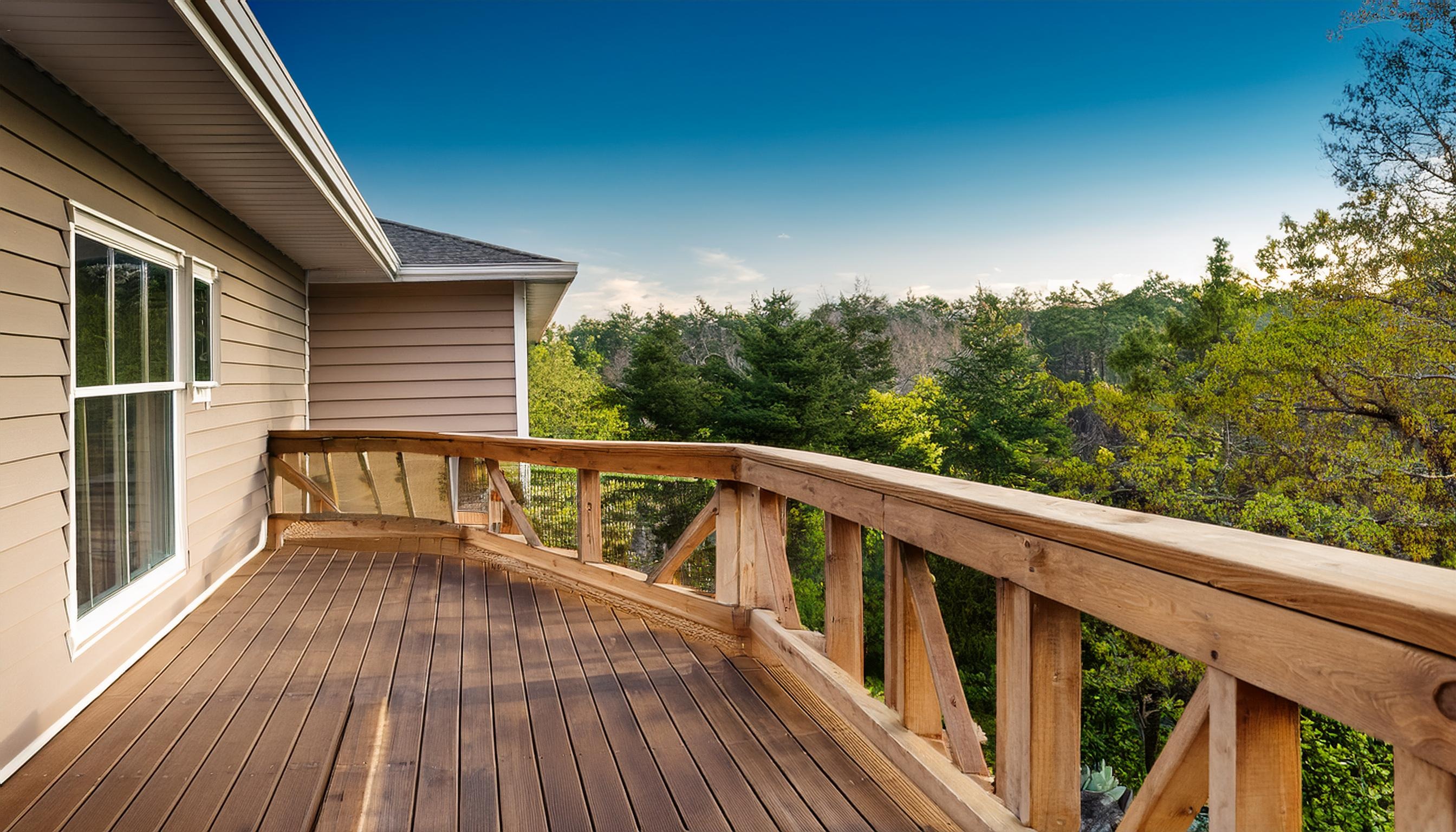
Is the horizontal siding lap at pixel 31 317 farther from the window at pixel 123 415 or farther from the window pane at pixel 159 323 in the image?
the window pane at pixel 159 323

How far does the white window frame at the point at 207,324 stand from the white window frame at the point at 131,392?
0.02 metres

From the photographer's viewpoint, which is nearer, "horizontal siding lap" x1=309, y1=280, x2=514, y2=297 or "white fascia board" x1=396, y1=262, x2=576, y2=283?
"white fascia board" x1=396, y1=262, x2=576, y2=283

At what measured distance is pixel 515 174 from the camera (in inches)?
1251

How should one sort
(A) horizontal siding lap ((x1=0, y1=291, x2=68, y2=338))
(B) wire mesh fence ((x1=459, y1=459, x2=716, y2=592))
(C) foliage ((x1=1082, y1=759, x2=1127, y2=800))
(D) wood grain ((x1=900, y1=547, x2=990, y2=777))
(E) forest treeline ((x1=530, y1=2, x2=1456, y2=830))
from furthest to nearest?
(E) forest treeline ((x1=530, y1=2, x2=1456, y2=830)) < (C) foliage ((x1=1082, y1=759, x2=1127, y2=800)) < (B) wire mesh fence ((x1=459, y1=459, x2=716, y2=592)) < (A) horizontal siding lap ((x1=0, y1=291, x2=68, y2=338)) < (D) wood grain ((x1=900, y1=547, x2=990, y2=777))

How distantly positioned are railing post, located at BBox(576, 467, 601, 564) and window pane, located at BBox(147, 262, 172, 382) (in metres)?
1.98

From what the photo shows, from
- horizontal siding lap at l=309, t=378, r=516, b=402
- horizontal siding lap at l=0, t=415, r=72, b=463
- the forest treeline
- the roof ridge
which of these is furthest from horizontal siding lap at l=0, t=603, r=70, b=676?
the forest treeline

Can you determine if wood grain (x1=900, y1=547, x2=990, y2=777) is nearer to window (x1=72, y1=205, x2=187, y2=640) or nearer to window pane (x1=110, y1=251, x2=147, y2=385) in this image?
window (x1=72, y1=205, x2=187, y2=640)

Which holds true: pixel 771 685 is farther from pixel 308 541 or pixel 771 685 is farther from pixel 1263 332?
pixel 1263 332

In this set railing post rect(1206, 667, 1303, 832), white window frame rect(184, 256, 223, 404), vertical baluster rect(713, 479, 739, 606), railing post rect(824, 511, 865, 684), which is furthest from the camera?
white window frame rect(184, 256, 223, 404)

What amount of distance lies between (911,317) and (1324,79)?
15295mm

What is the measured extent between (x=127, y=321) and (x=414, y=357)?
3.64m

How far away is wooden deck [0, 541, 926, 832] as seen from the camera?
1.96 m

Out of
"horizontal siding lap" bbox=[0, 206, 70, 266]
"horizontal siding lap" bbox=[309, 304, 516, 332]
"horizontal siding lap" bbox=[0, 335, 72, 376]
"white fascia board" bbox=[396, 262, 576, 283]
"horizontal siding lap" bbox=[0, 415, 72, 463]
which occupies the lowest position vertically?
"horizontal siding lap" bbox=[0, 415, 72, 463]

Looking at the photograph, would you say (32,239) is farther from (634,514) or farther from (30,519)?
(634,514)
